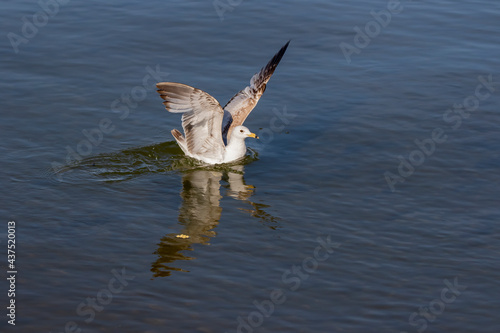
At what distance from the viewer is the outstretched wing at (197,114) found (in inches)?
533

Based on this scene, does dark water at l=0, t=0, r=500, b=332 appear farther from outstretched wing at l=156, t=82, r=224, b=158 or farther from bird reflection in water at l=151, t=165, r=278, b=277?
outstretched wing at l=156, t=82, r=224, b=158

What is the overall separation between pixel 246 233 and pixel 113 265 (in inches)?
92.3

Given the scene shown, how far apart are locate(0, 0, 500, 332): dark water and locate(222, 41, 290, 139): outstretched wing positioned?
758 mm

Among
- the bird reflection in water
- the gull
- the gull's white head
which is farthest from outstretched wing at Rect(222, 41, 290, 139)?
the bird reflection in water

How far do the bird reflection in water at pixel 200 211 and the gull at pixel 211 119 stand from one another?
1.37 feet

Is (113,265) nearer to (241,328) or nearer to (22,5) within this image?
(241,328)

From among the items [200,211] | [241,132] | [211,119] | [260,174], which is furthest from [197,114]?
[200,211]

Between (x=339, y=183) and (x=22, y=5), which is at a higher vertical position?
(x=22, y=5)

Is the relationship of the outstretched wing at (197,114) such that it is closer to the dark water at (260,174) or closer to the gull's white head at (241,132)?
the gull's white head at (241,132)

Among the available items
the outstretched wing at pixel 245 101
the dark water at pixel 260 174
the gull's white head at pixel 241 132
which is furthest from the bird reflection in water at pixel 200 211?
the outstretched wing at pixel 245 101

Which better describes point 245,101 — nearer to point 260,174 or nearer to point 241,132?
point 241,132

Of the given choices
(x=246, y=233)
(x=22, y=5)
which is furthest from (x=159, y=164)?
(x=22, y=5)

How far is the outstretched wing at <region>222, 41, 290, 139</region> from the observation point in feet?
52.6

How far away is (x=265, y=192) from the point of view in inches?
547
